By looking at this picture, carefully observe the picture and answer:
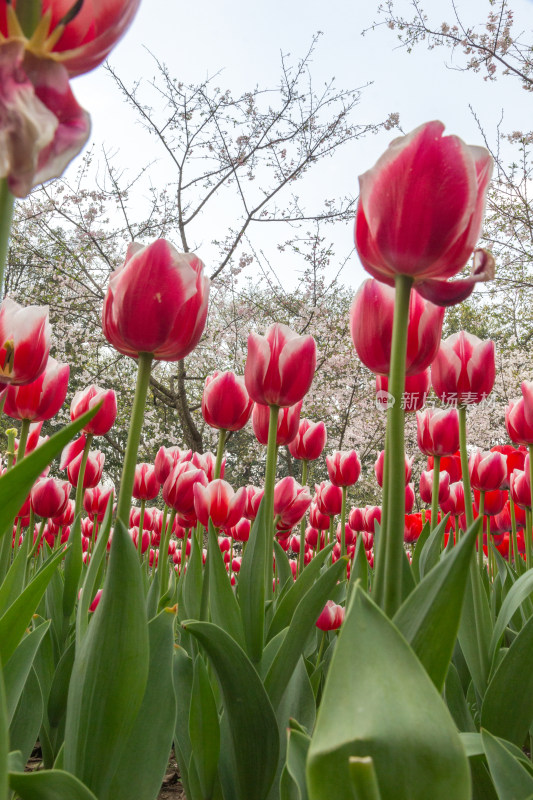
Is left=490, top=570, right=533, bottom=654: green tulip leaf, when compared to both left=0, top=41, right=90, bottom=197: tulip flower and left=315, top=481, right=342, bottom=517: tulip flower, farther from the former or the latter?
left=315, top=481, right=342, bottom=517: tulip flower

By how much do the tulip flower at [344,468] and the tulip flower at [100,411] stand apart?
0.77 meters

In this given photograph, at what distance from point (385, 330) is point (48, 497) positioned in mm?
1617

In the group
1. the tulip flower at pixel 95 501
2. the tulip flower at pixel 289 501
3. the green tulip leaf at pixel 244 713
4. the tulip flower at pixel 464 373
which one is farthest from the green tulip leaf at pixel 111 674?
the tulip flower at pixel 95 501

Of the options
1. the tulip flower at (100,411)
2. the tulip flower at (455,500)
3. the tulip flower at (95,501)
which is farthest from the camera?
the tulip flower at (95,501)

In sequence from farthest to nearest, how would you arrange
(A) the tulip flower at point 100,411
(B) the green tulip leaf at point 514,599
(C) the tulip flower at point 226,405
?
(A) the tulip flower at point 100,411 → (C) the tulip flower at point 226,405 → (B) the green tulip leaf at point 514,599

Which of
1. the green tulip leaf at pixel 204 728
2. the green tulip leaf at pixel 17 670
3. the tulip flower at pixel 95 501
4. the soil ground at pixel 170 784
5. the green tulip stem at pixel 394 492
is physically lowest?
the soil ground at pixel 170 784

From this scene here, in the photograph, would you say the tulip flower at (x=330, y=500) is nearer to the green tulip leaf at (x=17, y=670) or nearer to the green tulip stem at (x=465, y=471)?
the green tulip stem at (x=465, y=471)

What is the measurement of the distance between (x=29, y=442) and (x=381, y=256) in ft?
4.08

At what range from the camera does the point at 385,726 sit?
13.1 inches

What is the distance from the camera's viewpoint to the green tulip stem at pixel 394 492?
19.3 inches

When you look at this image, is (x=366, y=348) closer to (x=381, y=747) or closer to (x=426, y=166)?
(x=426, y=166)

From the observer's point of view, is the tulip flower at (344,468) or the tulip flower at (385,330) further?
the tulip flower at (344,468)

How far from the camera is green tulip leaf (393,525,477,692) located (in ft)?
1.38

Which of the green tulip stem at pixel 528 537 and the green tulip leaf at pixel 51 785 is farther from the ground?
the green tulip stem at pixel 528 537
